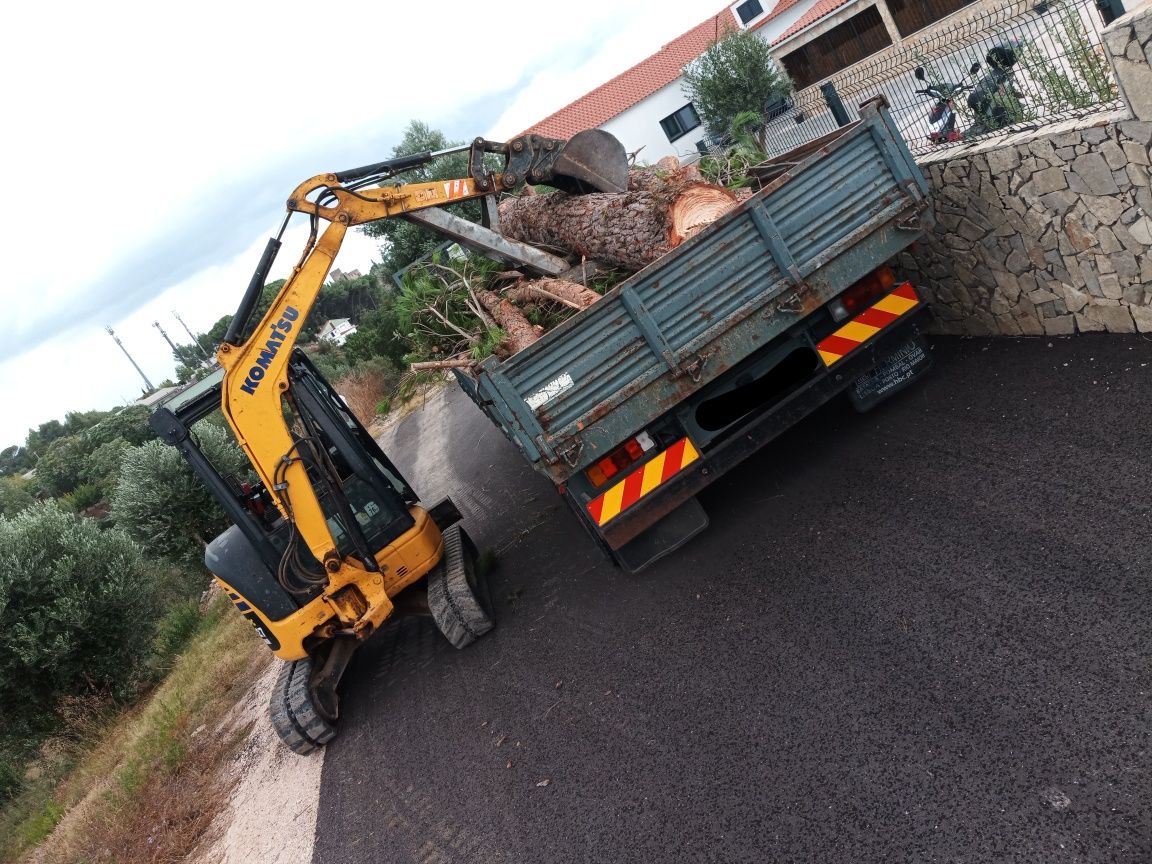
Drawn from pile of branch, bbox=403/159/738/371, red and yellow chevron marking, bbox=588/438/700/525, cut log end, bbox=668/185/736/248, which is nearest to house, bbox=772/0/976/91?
Answer: pile of branch, bbox=403/159/738/371

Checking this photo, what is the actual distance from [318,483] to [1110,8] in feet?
22.2

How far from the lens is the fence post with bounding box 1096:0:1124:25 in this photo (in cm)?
611

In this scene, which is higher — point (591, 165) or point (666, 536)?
point (591, 165)

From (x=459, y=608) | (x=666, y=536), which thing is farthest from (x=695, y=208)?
(x=459, y=608)

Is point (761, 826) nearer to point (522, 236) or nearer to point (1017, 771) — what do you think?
point (1017, 771)

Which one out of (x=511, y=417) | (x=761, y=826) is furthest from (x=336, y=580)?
(x=761, y=826)

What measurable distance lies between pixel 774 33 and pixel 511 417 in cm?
3844

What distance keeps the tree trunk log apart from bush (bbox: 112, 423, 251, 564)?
33.6ft

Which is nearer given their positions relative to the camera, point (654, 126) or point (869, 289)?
point (869, 289)

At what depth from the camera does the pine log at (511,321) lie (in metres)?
6.83

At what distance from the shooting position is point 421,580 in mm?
8109

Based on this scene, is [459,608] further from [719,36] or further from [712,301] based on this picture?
[719,36]

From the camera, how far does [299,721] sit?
22.9 ft

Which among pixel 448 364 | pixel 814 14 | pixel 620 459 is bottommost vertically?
pixel 620 459
